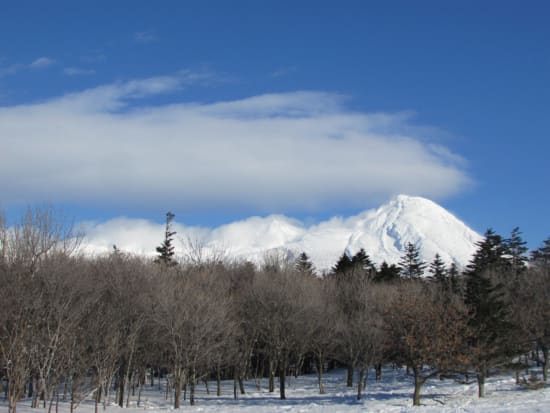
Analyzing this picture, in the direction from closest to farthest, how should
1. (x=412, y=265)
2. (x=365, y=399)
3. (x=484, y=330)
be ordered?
1. (x=484, y=330)
2. (x=365, y=399)
3. (x=412, y=265)

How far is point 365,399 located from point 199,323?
11.0 metres

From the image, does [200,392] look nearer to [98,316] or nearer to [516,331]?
[98,316]

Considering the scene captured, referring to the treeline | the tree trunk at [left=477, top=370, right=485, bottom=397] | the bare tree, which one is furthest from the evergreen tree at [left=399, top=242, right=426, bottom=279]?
the bare tree

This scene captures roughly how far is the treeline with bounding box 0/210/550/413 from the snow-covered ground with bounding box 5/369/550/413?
3.87 feet

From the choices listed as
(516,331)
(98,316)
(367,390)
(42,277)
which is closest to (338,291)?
(367,390)

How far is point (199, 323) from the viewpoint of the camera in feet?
112

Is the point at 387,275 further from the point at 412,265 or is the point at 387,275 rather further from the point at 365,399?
the point at 365,399

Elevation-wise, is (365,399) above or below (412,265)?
below

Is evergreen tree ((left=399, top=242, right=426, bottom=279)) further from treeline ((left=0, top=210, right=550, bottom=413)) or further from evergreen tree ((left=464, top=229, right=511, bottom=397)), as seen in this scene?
evergreen tree ((left=464, top=229, right=511, bottom=397))

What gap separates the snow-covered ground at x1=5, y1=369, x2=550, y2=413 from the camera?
26922 millimetres

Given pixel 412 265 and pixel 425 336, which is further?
pixel 412 265

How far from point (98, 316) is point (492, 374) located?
27.2 metres

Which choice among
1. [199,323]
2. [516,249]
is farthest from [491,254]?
[199,323]

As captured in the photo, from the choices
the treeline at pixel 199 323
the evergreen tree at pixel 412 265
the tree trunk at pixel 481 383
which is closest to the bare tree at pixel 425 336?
the treeline at pixel 199 323
